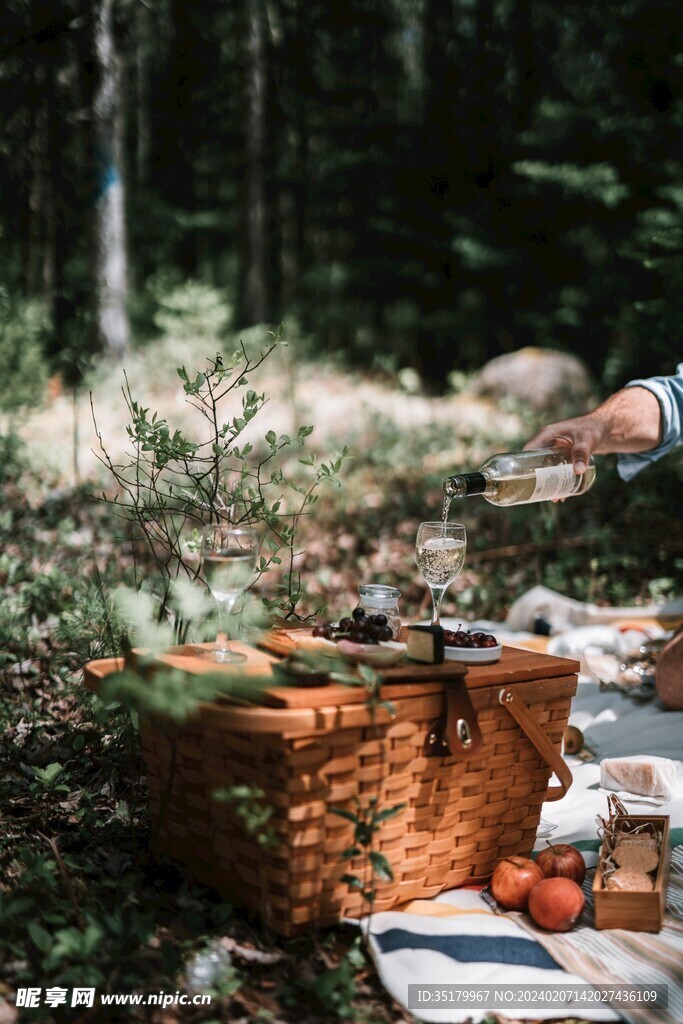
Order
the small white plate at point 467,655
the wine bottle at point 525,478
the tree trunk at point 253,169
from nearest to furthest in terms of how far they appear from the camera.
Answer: the small white plate at point 467,655
the wine bottle at point 525,478
the tree trunk at point 253,169

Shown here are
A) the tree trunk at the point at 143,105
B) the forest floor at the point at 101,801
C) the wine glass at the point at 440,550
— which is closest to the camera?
the forest floor at the point at 101,801

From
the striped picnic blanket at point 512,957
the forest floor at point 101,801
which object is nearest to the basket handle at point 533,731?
the striped picnic blanket at point 512,957

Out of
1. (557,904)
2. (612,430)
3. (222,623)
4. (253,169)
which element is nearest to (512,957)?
(557,904)

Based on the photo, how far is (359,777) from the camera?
6.15 ft

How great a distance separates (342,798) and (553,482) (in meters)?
1.26

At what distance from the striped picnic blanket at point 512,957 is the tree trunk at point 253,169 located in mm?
11331

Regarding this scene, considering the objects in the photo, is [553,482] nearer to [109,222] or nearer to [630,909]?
[630,909]

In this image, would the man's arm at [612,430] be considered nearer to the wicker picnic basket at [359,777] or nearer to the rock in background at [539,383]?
the wicker picnic basket at [359,777]

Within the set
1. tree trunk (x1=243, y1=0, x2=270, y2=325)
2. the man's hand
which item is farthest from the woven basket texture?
tree trunk (x1=243, y1=0, x2=270, y2=325)

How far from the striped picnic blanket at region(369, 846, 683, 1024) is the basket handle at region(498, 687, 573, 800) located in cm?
33

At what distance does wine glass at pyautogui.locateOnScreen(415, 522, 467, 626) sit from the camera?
2301mm

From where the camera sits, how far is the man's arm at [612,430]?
282 centimetres

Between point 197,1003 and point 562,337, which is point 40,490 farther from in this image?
point 562,337

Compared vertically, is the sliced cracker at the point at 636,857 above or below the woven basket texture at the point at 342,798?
below
